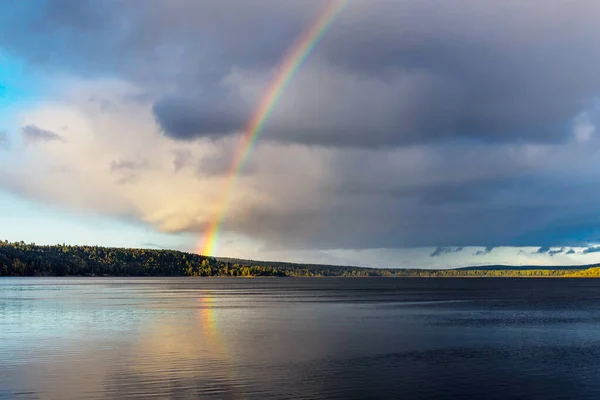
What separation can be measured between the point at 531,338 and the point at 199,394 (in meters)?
44.7

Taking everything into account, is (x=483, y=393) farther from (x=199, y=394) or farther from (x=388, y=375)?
(x=199, y=394)

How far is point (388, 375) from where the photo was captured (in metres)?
46.1

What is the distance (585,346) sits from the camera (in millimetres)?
63875

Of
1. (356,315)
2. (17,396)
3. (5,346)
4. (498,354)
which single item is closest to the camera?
(17,396)

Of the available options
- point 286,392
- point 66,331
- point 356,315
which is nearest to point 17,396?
point 286,392

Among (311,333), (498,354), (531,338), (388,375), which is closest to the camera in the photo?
(388,375)

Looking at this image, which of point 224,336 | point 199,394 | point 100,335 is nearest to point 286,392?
point 199,394

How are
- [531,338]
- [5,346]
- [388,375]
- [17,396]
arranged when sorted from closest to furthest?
[17,396], [388,375], [5,346], [531,338]

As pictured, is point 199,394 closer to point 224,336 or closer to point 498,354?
point 498,354

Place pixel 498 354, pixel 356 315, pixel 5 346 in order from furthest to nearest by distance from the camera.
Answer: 1. pixel 356 315
2. pixel 5 346
3. pixel 498 354

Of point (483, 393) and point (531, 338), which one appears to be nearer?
point (483, 393)

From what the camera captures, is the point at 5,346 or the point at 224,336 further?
the point at 224,336

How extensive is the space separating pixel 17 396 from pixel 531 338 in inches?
2077

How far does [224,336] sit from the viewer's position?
72.8m
